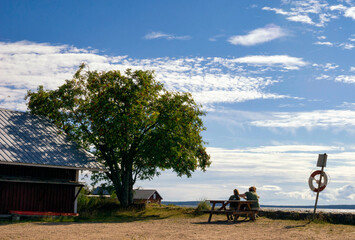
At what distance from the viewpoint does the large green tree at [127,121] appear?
1060 inches

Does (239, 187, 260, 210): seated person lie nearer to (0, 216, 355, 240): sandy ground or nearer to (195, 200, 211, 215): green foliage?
(0, 216, 355, 240): sandy ground

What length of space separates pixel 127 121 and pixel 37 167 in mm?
6424

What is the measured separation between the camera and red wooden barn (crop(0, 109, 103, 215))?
2150 centimetres

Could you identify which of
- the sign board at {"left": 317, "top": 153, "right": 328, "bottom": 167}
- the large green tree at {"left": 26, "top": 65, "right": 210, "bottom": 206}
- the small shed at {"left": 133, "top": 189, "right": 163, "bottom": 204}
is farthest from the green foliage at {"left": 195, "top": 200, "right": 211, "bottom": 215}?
the small shed at {"left": 133, "top": 189, "right": 163, "bottom": 204}

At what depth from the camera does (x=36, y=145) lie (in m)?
23.4

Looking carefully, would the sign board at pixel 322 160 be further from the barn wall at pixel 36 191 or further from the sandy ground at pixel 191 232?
the barn wall at pixel 36 191

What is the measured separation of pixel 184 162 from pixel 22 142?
34.1 feet

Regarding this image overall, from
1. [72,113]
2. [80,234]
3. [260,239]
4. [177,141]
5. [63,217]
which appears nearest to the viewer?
[260,239]

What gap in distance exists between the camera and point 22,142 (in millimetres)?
23062

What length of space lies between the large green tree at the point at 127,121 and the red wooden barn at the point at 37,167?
9.39ft

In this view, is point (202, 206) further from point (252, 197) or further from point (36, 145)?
point (36, 145)

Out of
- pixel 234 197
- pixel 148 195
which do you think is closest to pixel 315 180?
pixel 234 197

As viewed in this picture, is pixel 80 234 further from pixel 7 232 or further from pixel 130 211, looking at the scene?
pixel 130 211

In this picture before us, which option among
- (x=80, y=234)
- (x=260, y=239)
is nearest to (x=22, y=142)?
(x=80, y=234)
